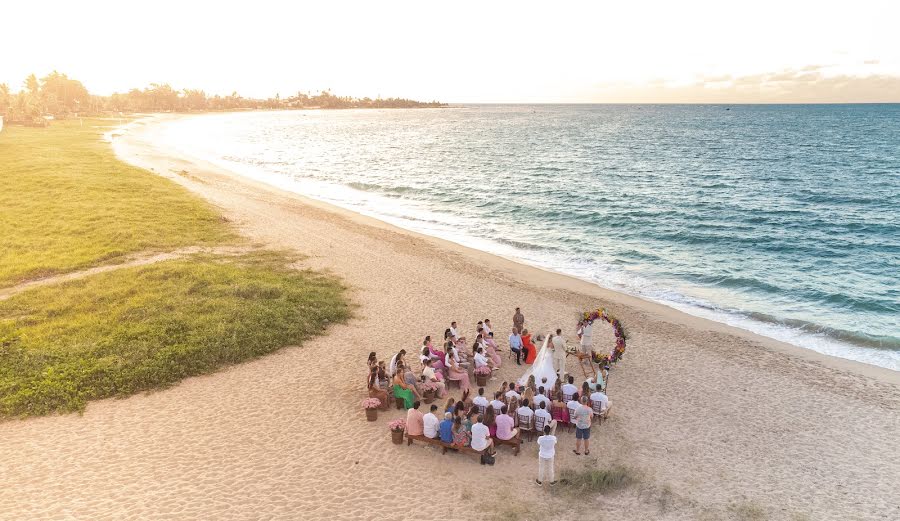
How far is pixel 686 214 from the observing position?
42.2 m

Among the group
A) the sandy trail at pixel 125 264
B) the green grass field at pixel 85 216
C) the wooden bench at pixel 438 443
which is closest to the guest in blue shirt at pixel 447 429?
the wooden bench at pixel 438 443

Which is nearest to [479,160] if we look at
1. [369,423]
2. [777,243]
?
[777,243]

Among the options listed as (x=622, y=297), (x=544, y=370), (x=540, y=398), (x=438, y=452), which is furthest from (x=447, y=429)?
(x=622, y=297)

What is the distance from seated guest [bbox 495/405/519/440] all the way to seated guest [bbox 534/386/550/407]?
1051 millimetres

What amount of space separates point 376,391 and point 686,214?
35576 mm

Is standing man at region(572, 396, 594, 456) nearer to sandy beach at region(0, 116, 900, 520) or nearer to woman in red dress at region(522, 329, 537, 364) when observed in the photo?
sandy beach at region(0, 116, 900, 520)

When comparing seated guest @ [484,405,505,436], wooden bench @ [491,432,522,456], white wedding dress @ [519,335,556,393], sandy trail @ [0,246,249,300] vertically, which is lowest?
wooden bench @ [491,432,522,456]

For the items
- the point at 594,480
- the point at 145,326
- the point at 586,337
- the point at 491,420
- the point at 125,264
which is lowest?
the point at 594,480

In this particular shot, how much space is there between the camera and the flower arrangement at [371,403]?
1409 cm

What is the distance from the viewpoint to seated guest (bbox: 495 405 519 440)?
12.7 m

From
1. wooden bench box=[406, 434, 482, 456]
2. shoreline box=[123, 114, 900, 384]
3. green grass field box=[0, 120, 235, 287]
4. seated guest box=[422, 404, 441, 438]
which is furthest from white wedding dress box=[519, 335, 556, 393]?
green grass field box=[0, 120, 235, 287]

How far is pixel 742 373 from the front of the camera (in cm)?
1780

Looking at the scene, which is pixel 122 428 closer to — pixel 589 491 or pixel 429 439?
pixel 429 439

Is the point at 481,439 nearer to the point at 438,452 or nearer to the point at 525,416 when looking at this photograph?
the point at 438,452
